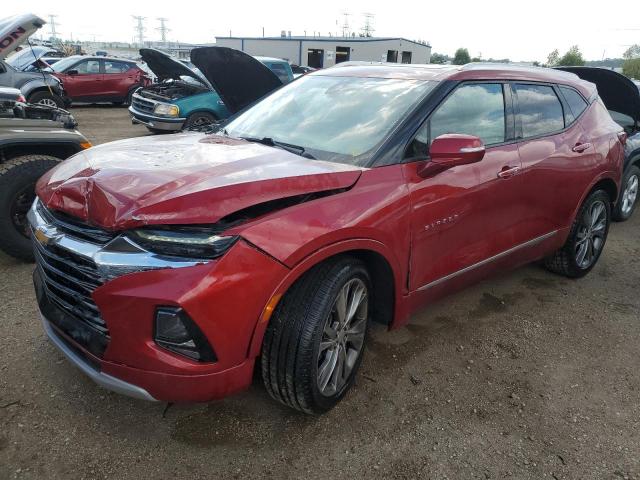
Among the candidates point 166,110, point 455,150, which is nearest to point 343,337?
point 455,150

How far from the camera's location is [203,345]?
194 centimetres

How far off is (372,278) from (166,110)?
25.9 ft

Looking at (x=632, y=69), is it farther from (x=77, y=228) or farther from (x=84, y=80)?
(x=77, y=228)

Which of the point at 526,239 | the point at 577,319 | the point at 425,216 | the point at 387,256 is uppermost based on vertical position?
the point at 425,216

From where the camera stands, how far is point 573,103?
398cm

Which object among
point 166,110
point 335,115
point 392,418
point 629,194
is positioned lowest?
point 392,418

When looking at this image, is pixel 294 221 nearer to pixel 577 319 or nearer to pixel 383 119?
pixel 383 119

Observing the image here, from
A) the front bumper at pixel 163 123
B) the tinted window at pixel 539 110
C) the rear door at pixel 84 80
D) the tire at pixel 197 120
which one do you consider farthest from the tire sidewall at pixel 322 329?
the rear door at pixel 84 80

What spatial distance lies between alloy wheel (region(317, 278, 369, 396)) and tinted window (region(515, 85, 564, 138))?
6.04 ft

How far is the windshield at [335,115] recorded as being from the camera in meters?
2.71

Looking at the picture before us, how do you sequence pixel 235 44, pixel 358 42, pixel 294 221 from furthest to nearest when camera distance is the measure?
pixel 235 44 → pixel 358 42 → pixel 294 221

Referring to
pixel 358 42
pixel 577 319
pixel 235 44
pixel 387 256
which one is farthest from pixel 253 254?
pixel 235 44

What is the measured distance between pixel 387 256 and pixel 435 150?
0.61 meters

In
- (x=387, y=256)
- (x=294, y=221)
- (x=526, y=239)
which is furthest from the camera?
(x=526, y=239)
